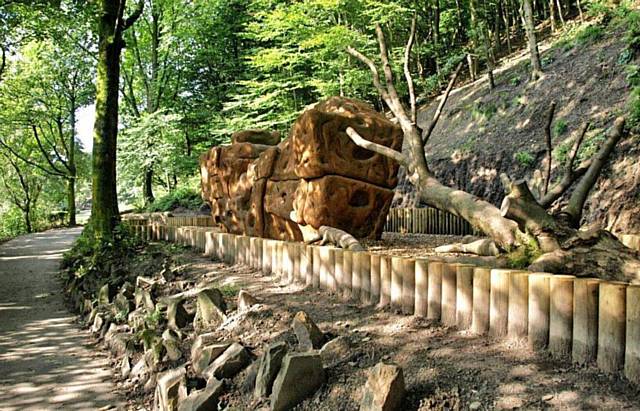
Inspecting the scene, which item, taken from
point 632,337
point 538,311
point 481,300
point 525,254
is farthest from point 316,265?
point 632,337

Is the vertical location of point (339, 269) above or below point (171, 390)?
above

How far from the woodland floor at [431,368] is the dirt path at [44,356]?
65cm

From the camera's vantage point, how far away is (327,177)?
6773 mm

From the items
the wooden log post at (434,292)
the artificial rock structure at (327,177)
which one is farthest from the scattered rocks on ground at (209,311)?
the artificial rock structure at (327,177)

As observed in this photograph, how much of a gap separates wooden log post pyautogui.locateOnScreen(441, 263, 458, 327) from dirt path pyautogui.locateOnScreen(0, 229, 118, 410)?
308 centimetres

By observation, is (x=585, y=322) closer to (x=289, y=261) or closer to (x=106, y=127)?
(x=289, y=261)

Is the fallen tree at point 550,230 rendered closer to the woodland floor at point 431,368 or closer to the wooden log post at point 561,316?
the wooden log post at point 561,316

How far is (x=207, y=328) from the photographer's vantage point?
4.64 m

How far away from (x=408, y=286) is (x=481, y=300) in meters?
0.73

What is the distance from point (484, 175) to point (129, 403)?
28.6 ft

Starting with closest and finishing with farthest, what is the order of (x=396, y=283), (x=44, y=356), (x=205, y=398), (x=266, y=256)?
(x=205, y=398)
(x=396, y=283)
(x=44, y=356)
(x=266, y=256)

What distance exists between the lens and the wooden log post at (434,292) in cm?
350

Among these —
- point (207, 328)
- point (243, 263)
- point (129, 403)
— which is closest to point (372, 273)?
point (207, 328)

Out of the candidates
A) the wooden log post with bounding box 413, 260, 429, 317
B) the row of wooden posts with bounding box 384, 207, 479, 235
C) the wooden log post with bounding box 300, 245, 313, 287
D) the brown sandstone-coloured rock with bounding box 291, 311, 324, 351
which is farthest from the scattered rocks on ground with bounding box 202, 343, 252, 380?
the row of wooden posts with bounding box 384, 207, 479, 235
